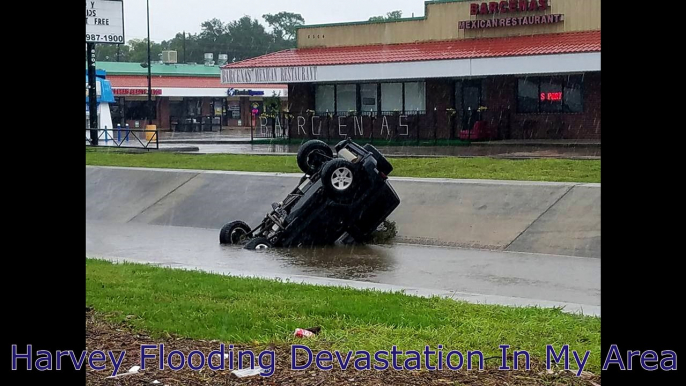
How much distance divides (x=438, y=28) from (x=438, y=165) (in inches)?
782

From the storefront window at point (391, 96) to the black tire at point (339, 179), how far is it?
2501 cm

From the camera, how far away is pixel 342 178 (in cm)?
1230

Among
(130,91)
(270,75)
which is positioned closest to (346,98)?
(270,75)

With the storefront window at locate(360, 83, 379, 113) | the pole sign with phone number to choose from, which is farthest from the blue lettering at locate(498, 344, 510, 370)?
the pole sign with phone number

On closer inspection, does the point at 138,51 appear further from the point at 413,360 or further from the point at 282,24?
the point at 413,360

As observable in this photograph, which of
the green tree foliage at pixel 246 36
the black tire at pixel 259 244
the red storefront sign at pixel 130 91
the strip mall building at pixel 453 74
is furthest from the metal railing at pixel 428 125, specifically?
the green tree foliage at pixel 246 36

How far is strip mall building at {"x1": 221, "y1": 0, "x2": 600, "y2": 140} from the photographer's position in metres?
32.2

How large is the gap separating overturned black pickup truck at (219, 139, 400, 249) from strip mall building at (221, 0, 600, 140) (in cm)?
1909

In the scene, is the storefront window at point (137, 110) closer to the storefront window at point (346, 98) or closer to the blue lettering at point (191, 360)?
the storefront window at point (346, 98)

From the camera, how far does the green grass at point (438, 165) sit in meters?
16.6
